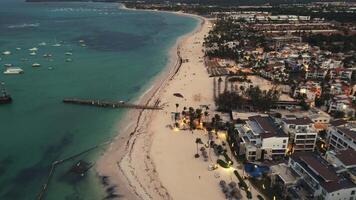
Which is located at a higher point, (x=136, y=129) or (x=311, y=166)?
(x=311, y=166)

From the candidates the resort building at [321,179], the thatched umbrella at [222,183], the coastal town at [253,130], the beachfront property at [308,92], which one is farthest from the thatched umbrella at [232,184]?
the beachfront property at [308,92]

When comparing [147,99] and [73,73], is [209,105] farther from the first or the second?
[73,73]

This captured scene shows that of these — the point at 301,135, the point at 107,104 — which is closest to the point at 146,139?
the point at 107,104

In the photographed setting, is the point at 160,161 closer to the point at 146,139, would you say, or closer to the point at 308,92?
the point at 146,139

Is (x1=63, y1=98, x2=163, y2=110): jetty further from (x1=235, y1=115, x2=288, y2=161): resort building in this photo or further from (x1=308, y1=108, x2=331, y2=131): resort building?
(x1=308, y1=108, x2=331, y2=131): resort building

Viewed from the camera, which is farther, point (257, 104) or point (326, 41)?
point (326, 41)

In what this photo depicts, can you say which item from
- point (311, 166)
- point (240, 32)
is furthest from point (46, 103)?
point (240, 32)

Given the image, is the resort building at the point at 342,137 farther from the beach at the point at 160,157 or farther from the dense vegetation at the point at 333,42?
the dense vegetation at the point at 333,42
